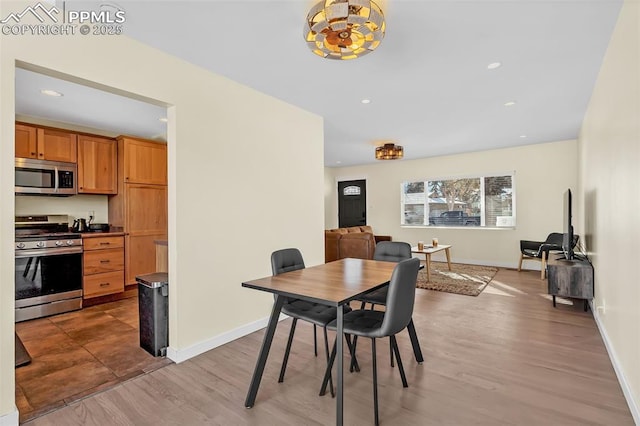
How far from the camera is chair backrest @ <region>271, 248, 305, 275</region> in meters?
2.44

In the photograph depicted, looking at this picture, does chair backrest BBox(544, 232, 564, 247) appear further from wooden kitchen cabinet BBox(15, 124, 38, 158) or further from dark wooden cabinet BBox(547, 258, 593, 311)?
wooden kitchen cabinet BBox(15, 124, 38, 158)

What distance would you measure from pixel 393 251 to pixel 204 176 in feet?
6.32

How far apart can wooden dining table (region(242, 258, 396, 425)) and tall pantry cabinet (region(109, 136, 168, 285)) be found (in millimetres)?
3127

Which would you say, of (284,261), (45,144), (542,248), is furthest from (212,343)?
(542,248)

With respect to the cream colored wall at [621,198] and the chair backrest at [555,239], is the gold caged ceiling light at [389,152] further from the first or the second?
the chair backrest at [555,239]

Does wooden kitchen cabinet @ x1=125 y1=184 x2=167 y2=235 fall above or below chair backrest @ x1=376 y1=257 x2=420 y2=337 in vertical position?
above

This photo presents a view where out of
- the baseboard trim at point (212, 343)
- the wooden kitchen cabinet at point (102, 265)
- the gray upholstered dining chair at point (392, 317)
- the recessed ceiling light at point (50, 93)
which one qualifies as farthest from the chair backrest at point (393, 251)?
the recessed ceiling light at point (50, 93)

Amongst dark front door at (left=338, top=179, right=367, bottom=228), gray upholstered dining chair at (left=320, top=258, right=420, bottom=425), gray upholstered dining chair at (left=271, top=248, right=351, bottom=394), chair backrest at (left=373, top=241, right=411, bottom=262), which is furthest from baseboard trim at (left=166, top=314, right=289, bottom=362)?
dark front door at (left=338, top=179, right=367, bottom=228)

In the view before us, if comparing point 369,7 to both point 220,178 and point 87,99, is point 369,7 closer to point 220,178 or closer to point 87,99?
point 220,178

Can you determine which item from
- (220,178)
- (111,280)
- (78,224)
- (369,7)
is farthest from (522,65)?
(78,224)

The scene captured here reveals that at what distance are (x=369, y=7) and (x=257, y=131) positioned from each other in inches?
73.2

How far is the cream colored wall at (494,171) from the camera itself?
19.8 feet

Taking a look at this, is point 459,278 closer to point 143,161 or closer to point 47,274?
point 143,161

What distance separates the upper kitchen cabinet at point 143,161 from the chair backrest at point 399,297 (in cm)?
416
